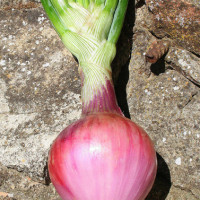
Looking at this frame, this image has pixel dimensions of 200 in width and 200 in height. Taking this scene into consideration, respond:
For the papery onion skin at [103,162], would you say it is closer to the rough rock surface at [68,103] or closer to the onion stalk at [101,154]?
the onion stalk at [101,154]

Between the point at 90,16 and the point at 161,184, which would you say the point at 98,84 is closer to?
the point at 90,16

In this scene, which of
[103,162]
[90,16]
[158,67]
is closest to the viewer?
[103,162]

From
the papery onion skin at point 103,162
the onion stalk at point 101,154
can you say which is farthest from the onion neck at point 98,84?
the papery onion skin at point 103,162

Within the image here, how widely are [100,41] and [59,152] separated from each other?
521mm

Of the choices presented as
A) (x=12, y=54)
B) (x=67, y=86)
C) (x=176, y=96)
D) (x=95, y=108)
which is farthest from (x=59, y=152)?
(x=12, y=54)

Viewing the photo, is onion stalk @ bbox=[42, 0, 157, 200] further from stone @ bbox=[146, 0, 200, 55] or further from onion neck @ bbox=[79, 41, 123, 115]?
stone @ bbox=[146, 0, 200, 55]

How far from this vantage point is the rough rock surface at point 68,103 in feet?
4.54

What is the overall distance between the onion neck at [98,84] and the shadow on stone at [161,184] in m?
0.31

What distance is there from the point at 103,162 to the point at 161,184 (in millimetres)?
447

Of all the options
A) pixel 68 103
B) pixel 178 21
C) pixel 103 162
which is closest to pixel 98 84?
pixel 68 103

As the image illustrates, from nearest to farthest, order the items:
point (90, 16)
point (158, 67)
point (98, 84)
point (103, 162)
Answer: point (103, 162)
point (98, 84)
point (90, 16)
point (158, 67)

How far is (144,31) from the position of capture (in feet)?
5.22

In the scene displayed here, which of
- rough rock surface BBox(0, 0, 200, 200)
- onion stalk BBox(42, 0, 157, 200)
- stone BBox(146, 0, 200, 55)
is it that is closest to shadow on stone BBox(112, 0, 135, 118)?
rough rock surface BBox(0, 0, 200, 200)

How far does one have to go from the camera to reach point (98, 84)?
51.6 inches
